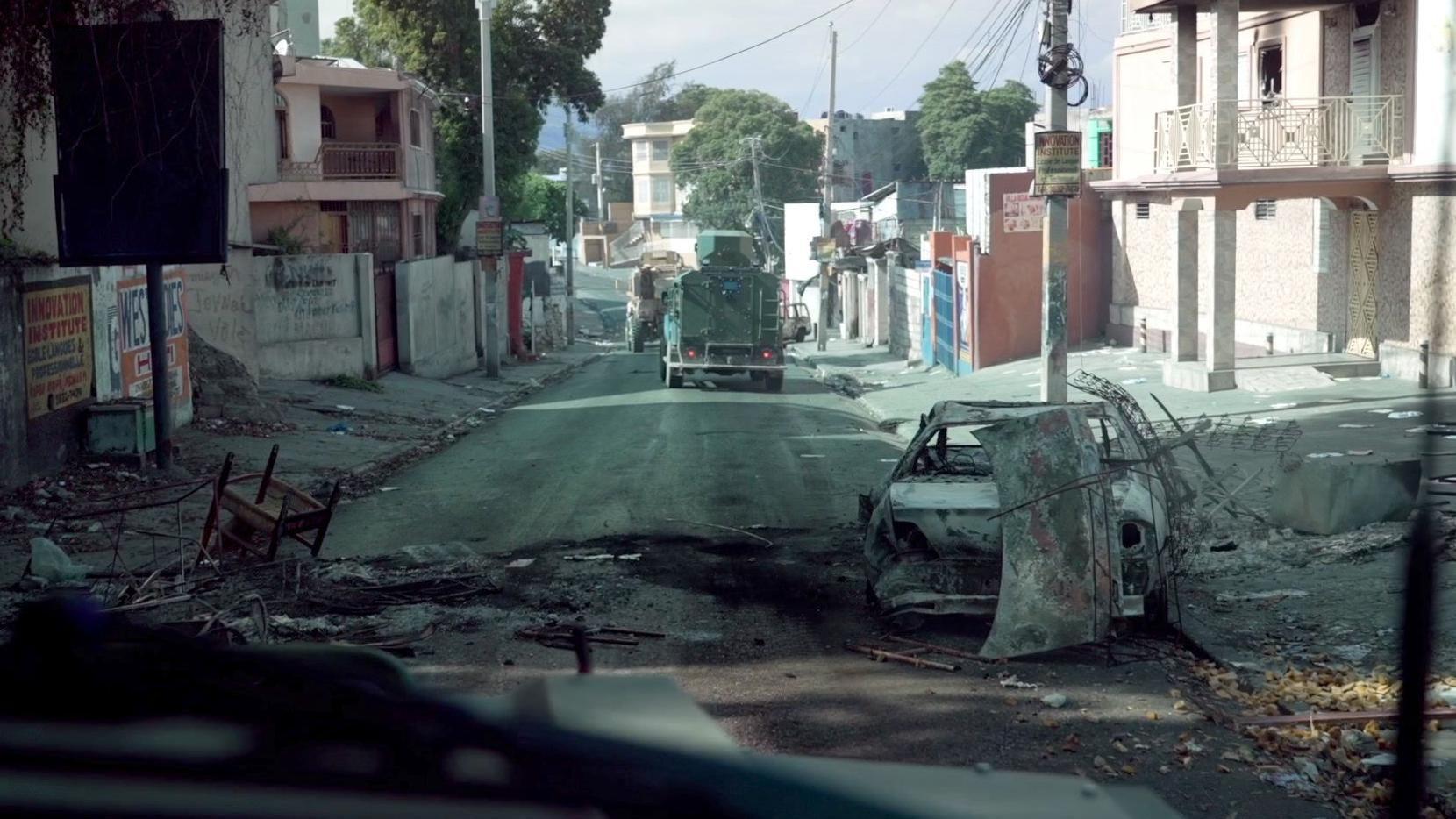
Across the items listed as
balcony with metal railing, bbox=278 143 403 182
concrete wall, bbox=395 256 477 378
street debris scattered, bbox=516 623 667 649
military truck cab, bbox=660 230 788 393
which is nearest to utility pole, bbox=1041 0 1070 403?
street debris scattered, bbox=516 623 667 649

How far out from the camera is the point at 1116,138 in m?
32.5

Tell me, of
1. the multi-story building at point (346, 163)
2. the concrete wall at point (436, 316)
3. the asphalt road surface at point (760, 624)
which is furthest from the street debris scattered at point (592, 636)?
the concrete wall at point (436, 316)

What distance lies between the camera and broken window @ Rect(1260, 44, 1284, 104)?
2592cm

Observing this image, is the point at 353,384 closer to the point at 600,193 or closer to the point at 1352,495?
the point at 1352,495

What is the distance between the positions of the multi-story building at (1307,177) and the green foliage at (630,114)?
289ft

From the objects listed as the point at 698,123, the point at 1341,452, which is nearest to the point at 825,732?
the point at 1341,452

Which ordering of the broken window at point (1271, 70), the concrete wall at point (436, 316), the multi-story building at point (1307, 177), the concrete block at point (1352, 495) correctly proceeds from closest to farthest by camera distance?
the concrete block at point (1352, 495), the multi-story building at point (1307, 177), the broken window at point (1271, 70), the concrete wall at point (436, 316)

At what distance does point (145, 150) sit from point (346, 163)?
21.0 m

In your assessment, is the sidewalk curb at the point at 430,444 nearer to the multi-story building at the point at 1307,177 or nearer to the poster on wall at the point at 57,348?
the poster on wall at the point at 57,348

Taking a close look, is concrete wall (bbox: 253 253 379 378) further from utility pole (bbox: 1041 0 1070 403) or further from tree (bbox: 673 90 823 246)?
tree (bbox: 673 90 823 246)

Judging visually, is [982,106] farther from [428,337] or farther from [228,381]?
[228,381]

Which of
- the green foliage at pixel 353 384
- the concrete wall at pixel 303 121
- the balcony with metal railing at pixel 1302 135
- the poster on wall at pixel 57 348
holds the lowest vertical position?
the green foliage at pixel 353 384

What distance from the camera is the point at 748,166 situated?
8088cm

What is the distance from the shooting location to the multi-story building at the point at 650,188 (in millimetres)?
95688
